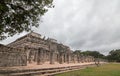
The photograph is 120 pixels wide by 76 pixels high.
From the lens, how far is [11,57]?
17938 mm

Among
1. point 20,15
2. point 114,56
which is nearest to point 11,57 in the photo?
point 20,15

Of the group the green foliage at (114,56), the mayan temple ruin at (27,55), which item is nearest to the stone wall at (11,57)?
the mayan temple ruin at (27,55)

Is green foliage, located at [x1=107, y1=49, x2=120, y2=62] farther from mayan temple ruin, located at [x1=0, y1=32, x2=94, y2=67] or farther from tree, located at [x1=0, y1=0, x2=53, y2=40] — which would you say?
tree, located at [x1=0, y1=0, x2=53, y2=40]

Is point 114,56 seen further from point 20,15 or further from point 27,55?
point 20,15

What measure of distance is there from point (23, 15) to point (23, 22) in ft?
2.04

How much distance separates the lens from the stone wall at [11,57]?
1662 cm

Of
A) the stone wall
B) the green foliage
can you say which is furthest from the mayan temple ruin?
the green foliage

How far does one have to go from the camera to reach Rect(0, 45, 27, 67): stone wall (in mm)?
16623

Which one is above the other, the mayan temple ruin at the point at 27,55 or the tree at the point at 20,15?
the tree at the point at 20,15

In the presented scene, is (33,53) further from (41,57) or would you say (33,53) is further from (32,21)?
(32,21)

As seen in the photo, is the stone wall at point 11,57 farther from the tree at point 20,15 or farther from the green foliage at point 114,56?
the green foliage at point 114,56

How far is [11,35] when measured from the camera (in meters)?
17.0

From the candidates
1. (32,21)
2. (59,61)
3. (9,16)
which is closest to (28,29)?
(32,21)

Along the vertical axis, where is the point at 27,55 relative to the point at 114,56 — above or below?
below
